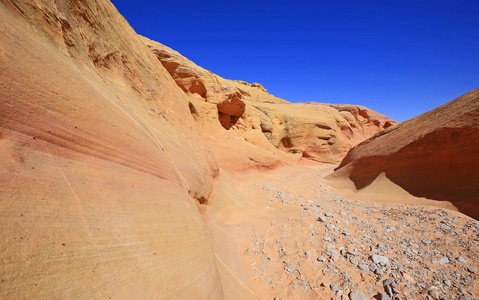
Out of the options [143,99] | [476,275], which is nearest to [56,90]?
[143,99]

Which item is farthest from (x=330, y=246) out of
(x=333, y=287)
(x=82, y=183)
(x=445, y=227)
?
(x=82, y=183)

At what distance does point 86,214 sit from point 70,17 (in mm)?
3199

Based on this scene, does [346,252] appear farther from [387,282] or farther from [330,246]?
[387,282]

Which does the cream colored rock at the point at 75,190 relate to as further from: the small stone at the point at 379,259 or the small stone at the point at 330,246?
the small stone at the point at 379,259

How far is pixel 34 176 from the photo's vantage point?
48.9 inches

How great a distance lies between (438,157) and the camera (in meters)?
5.22

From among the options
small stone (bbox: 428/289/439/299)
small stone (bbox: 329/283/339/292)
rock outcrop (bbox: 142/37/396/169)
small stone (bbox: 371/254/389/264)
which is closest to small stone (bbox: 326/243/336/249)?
small stone (bbox: 371/254/389/264)

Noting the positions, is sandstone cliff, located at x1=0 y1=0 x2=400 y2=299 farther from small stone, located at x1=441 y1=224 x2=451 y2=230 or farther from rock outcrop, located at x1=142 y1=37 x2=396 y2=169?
rock outcrop, located at x1=142 y1=37 x2=396 y2=169

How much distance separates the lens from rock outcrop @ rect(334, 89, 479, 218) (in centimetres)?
450

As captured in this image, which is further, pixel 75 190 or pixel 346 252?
pixel 346 252

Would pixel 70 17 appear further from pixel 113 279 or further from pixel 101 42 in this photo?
pixel 113 279

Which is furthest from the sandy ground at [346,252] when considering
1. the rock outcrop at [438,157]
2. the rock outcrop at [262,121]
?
the rock outcrop at [262,121]

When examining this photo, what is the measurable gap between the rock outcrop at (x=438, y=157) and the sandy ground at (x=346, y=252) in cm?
73

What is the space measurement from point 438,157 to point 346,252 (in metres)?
4.84
